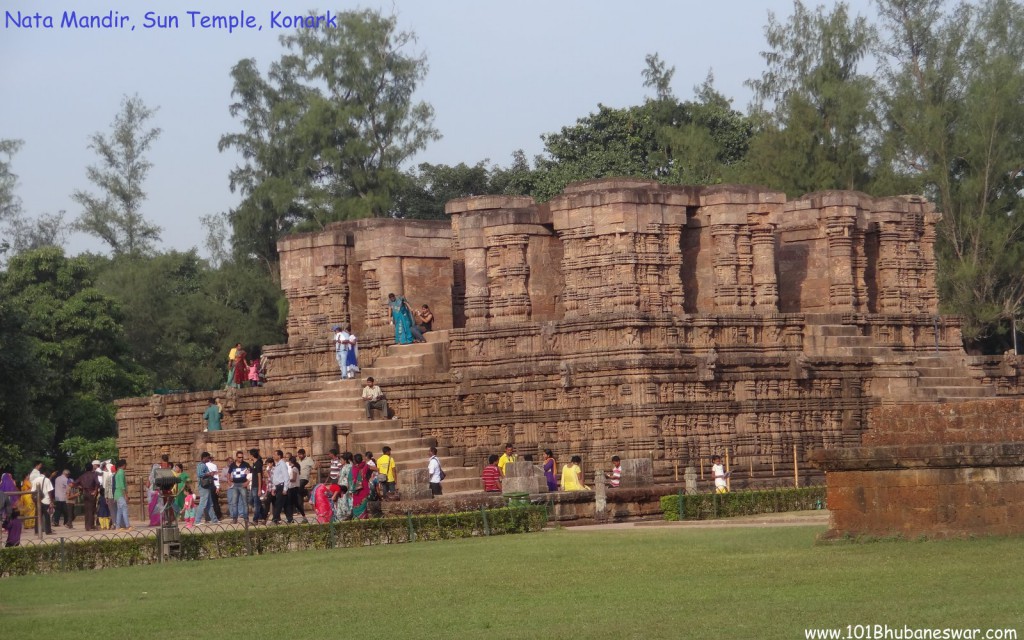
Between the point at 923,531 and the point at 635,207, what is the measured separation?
17.4 meters

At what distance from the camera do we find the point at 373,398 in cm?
3350

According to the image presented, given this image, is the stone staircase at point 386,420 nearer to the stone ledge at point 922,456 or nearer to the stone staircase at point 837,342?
the stone staircase at point 837,342

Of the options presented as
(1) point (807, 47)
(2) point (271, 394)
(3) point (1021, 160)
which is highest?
(1) point (807, 47)

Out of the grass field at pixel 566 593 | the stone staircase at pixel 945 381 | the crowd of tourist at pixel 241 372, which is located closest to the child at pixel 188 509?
the crowd of tourist at pixel 241 372

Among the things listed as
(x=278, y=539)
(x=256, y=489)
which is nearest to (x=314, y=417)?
(x=256, y=489)

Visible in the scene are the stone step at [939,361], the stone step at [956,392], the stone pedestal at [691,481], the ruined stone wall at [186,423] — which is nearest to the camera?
the stone pedestal at [691,481]

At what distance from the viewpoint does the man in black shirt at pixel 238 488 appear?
92.7 ft

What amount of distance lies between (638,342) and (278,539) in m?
11.6

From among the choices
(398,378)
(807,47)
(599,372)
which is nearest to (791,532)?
(599,372)

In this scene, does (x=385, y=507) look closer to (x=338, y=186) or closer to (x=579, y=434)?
(x=579, y=434)

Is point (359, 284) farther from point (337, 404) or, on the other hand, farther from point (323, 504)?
point (323, 504)

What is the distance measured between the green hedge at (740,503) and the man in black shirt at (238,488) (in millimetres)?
6771

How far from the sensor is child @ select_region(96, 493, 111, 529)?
1213 inches

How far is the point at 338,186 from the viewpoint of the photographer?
58.2 metres
